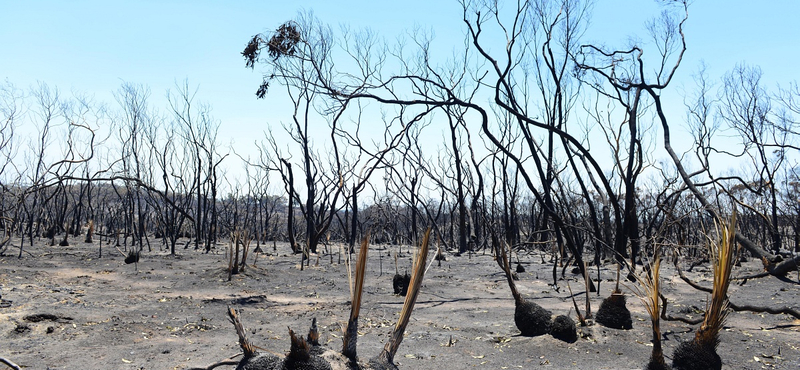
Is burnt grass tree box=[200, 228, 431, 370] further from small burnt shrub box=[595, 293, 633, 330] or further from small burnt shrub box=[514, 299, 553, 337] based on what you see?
small burnt shrub box=[595, 293, 633, 330]

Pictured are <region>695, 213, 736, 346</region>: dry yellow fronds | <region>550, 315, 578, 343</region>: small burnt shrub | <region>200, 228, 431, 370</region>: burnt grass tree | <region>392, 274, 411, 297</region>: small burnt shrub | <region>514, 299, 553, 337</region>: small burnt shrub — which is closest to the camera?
<region>200, 228, 431, 370</region>: burnt grass tree

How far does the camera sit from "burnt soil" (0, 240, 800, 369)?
18.3 feet

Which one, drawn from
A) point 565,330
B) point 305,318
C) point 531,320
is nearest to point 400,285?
point 305,318

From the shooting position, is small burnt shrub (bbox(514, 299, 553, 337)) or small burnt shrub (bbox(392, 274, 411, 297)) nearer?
small burnt shrub (bbox(514, 299, 553, 337))

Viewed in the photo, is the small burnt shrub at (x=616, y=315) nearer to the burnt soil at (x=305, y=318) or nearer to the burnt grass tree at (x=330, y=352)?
the burnt soil at (x=305, y=318)

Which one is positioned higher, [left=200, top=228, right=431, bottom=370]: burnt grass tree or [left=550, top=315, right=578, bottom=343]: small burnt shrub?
[left=200, top=228, right=431, bottom=370]: burnt grass tree

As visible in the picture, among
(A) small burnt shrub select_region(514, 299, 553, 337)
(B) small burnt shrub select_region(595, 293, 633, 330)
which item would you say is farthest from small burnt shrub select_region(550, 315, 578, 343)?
(B) small burnt shrub select_region(595, 293, 633, 330)

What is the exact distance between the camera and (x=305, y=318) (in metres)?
7.83

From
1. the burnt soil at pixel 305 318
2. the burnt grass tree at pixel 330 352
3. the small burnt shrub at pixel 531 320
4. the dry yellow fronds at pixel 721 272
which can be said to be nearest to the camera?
the burnt grass tree at pixel 330 352

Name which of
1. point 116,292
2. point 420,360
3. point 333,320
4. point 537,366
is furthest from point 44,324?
point 537,366

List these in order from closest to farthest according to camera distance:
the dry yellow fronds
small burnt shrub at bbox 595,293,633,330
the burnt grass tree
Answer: the burnt grass tree < the dry yellow fronds < small burnt shrub at bbox 595,293,633,330

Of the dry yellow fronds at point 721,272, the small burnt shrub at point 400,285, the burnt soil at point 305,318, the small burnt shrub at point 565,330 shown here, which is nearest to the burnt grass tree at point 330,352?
the burnt soil at point 305,318

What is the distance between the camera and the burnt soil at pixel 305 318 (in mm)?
5578

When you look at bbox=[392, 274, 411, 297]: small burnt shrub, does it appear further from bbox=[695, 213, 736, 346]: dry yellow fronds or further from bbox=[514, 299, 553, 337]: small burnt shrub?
bbox=[695, 213, 736, 346]: dry yellow fronds
